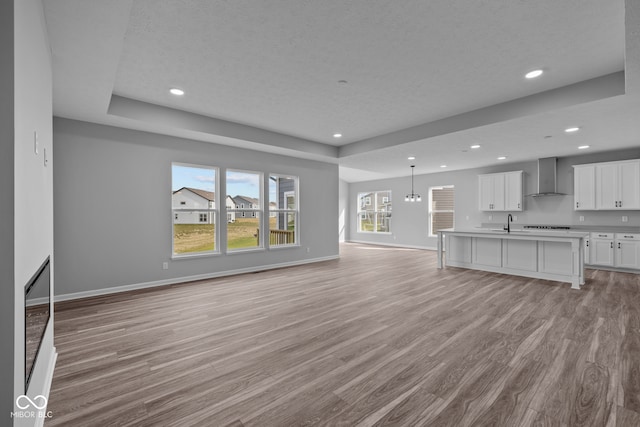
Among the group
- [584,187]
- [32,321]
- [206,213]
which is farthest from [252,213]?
[584,187]

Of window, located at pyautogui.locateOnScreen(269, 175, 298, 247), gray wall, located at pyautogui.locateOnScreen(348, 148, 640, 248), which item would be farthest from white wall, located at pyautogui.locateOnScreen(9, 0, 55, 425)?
gray wall, located at pyautogui.locateOnScreen(348, 148, 640, 248)

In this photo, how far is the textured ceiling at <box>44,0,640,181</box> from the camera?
7.82 ft

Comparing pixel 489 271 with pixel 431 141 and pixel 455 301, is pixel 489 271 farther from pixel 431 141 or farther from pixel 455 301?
pixel 431 141

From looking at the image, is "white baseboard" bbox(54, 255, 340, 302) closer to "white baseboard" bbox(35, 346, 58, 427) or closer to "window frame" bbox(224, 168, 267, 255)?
"window frame" bbox(224, 168, 267, 255)

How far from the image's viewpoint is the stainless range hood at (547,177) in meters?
7.16

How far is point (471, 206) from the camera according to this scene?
29.7ft

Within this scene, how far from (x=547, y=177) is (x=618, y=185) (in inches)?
50.3

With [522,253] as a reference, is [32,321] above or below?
above

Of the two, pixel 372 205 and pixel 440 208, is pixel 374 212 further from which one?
pixel 440 208

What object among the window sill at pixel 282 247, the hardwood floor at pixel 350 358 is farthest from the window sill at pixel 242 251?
the hardwood floor at pixel 350 358

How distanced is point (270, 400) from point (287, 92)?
11.7ft

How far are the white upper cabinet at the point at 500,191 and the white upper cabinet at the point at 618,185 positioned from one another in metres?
1.56

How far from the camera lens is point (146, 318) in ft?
11.3
